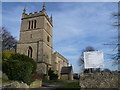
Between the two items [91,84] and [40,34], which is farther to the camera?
[40,34]

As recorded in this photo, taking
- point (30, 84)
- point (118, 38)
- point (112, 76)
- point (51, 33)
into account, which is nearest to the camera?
point (118, 38)

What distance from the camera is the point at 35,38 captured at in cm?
3534

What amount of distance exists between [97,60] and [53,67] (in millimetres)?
29979

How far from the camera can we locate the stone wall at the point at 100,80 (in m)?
8.80

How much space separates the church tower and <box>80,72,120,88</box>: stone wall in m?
23.2

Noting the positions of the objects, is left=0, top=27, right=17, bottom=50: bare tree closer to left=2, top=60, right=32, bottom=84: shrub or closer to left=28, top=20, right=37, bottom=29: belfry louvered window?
left=28, top=20, right=37, bottom=29: belfry louvered window

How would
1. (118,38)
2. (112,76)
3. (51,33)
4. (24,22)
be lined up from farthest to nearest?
(51,33) → (24,22) → (112,76) → (118,38)

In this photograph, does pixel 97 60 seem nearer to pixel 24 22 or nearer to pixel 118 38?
pixel 118 38

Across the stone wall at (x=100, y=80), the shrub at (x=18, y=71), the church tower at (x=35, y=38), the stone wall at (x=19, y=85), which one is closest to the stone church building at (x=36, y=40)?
the church tower at (x=35, y=38)

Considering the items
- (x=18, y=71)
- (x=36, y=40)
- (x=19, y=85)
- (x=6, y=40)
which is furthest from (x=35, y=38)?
(x=19, y=85)

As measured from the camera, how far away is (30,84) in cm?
1484

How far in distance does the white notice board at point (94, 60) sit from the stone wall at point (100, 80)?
0.62 metres

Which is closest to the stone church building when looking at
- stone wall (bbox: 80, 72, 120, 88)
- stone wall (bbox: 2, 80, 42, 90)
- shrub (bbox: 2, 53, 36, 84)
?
stone wall (bbox: 2, 80, 42, 90)

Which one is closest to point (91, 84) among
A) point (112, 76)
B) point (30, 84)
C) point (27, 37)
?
point (112, 76)
